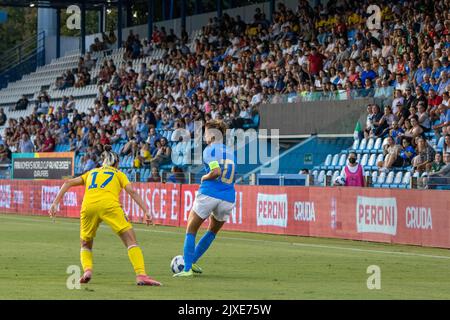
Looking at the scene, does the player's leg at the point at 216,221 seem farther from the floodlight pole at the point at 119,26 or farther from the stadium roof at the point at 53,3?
the floodlight pole at the point at 119,26

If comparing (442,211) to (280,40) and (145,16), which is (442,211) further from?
(145,16)

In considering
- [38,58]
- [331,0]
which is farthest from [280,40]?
[38,58]

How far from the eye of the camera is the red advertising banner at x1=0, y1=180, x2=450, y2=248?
22672 mm

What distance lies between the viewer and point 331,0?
3800 cm

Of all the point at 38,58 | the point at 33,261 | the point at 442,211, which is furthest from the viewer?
the point at 38,58

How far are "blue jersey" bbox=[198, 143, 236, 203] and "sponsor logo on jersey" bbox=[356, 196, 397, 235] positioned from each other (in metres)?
8.35

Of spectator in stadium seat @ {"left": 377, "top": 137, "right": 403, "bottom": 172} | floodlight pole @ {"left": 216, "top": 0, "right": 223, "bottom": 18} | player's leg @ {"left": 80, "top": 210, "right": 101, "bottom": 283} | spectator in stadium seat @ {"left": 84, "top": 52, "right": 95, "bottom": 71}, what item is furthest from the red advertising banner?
spectator in stadium seat @ {"left": 84, "top": 52, "right": 95, "bottom": 71}

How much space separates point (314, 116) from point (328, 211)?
6.22 meters

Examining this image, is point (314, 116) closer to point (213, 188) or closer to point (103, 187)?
point (213, 188)

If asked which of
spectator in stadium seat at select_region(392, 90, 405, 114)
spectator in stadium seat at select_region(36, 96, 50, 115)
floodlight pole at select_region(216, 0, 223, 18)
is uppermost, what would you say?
floodlight pole at select_region(216, 0, 223, 18)

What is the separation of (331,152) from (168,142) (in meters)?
7.92

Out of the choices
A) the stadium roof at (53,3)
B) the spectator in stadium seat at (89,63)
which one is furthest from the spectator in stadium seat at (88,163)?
the stadium roof at (53,3)

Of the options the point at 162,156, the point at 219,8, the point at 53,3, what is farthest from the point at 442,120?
the point at 53,3

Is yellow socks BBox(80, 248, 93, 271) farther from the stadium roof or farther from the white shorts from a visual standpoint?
the stadium roof
